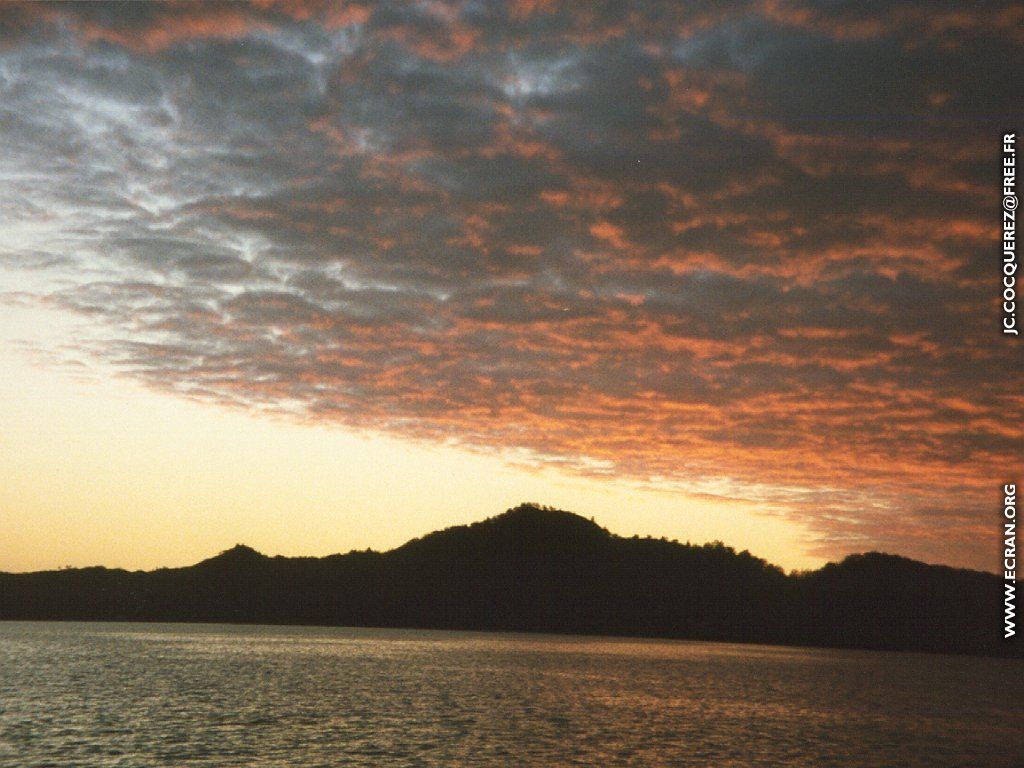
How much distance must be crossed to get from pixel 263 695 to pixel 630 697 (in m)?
39.4

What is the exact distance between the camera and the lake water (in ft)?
202

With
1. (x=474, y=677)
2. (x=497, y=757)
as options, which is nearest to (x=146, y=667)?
(x=474, y=677)

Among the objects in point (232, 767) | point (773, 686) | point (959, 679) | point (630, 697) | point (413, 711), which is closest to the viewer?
point (232, 767)

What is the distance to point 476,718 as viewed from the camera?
8188 centimetres

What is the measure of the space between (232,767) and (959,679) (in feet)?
482

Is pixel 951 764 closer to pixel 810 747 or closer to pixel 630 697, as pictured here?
pixel 810 747

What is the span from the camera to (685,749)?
67375 millimetres

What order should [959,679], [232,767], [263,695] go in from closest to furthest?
[232,767], [263,695], [959,679]

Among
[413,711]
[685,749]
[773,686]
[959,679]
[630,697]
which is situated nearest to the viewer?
[685,749]

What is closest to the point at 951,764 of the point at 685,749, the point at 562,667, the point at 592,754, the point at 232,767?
the point at 685,749

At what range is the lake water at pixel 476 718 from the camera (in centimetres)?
6169

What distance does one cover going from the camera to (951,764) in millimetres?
64438

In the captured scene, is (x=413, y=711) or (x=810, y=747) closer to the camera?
(x=810, y=747)

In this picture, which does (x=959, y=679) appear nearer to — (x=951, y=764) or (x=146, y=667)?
(x=951, y=764)
